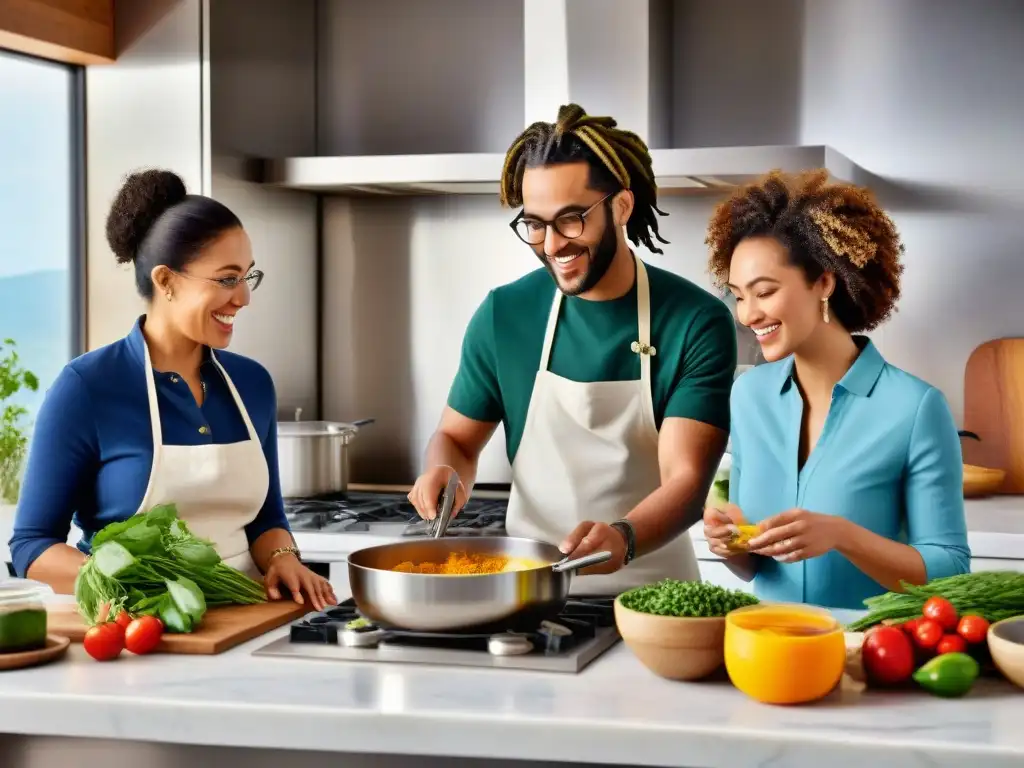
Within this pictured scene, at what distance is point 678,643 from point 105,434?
43.4 inches

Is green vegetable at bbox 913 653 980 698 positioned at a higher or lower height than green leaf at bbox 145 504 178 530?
lower

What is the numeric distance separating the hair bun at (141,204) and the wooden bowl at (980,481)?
2298mm

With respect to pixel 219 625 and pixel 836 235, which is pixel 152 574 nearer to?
pixel 219 625

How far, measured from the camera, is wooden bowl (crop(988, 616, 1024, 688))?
159cm

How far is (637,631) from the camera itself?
1.64 m

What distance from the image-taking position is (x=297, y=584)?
2133mm

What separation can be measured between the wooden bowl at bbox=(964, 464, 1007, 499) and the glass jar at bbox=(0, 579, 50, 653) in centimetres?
260

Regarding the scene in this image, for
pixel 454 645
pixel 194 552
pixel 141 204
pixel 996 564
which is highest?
pixel 141 204

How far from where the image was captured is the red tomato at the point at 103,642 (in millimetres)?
1764

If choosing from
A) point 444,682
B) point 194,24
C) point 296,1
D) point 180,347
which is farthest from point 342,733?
point 296,1

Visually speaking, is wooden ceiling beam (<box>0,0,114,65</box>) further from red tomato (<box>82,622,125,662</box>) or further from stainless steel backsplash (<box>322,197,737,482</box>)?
red tomato (<box>82,622,125,662</box>)

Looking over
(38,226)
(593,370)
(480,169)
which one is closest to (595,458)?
(593,370)

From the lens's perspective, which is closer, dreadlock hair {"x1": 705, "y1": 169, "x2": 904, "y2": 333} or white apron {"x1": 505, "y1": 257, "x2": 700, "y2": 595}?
dreadlock hair {"x1": 705, "y1": 169, "x2": 904, "y2": 333}

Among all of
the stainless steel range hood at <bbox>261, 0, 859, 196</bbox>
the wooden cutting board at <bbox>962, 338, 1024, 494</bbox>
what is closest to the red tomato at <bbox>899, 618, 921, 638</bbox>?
the stainless steel range hood at <bbox>261, 0, 859, 196</bbox>
